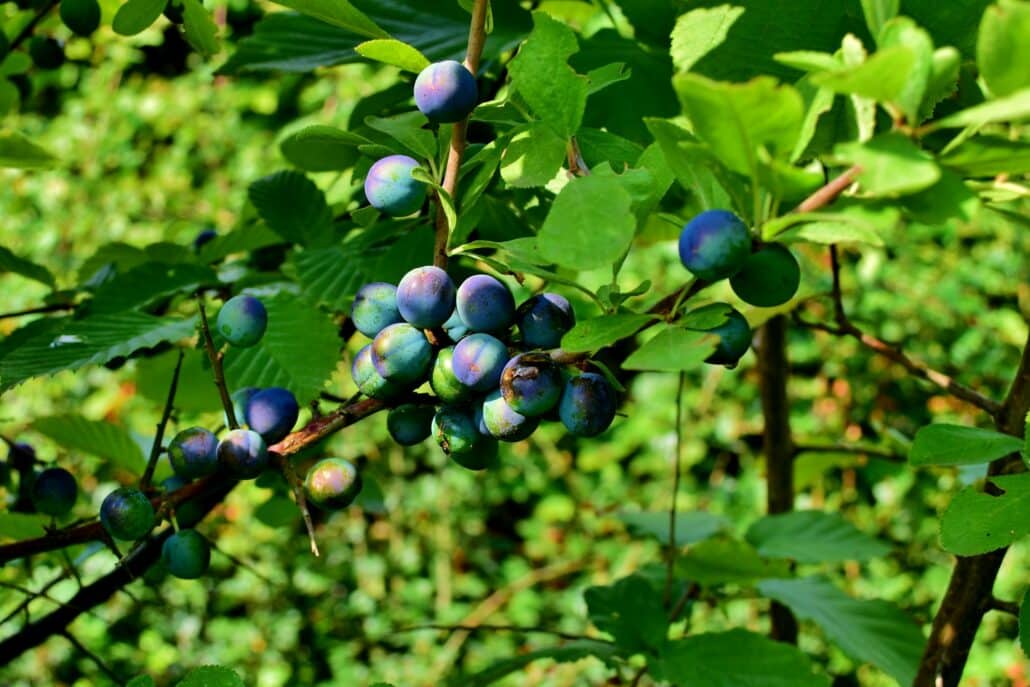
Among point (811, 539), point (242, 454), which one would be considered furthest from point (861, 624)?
point (242, 454)

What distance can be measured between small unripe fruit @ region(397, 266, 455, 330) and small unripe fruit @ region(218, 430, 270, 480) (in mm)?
141

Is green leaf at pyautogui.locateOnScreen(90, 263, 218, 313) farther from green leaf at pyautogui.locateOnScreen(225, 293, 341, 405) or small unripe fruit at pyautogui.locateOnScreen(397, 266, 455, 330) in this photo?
small unripe fruit at pyautogui.locateOnScreen(397, 266, 455, 330)

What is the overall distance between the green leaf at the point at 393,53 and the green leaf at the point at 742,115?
0.70ft

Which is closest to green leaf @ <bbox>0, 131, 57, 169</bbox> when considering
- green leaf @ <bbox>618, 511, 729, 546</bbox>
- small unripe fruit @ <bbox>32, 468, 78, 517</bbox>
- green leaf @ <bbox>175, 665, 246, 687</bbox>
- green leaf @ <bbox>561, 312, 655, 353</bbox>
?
small unripe fruit @ <bbox>32, 468, 78, 517</bbox>

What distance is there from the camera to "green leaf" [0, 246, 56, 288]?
1146mm

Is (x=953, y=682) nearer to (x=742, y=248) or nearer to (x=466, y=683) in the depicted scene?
(x=466, y=683)

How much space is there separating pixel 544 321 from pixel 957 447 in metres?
0.29

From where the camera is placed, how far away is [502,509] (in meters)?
3.76

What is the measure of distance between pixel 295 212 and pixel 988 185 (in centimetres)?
72

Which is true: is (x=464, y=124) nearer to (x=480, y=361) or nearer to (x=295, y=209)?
(x=480, y=361)

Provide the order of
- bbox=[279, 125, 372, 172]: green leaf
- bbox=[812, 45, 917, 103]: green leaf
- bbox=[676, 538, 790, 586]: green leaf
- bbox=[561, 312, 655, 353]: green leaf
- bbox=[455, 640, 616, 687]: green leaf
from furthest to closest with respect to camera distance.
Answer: bbox=[676, 538, 790, 586]: green leaf
bbox=[455, 640, 616, 687]: green leaf
bbox=[279, 125, 372, 172]: green leaf
bbox=[561, 312, 655, 353]: green leaf
bbox=[812, 45, 917, 103]: green leaf


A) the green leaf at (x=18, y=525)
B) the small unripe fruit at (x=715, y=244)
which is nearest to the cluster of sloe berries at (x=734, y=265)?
the small unripe fruit at (x=715, y=244)

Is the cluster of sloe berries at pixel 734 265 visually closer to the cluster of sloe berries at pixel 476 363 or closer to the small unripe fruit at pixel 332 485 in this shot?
the cluster of sloe berries at pixel 476 363

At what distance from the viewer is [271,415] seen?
0.74 metres
